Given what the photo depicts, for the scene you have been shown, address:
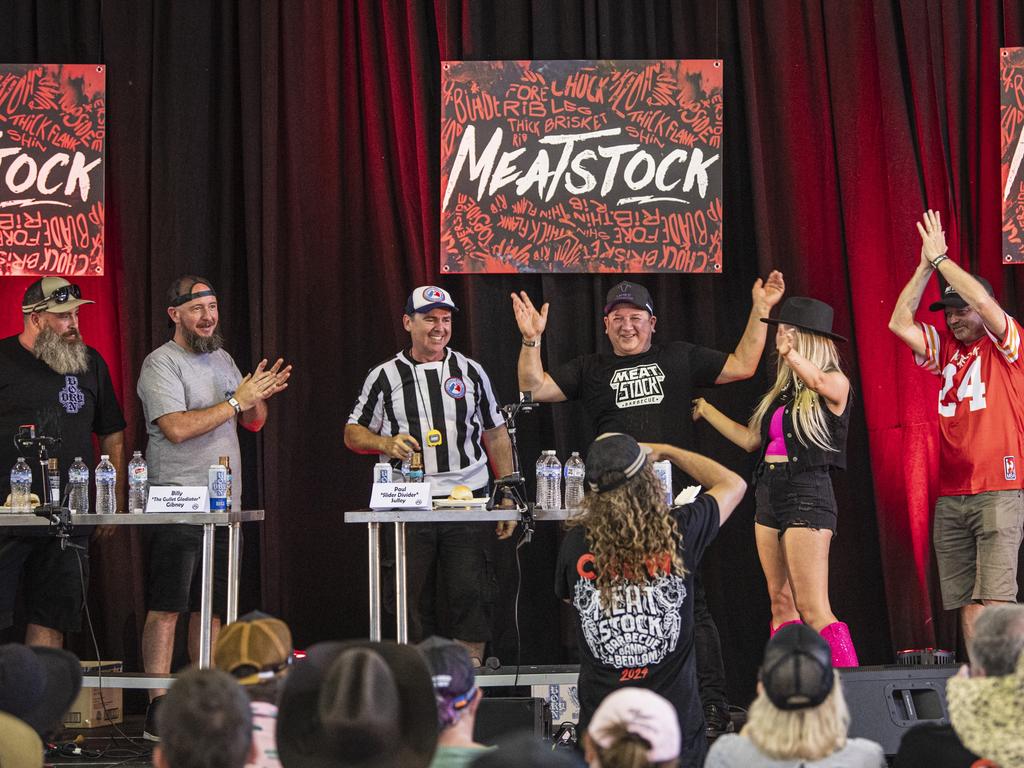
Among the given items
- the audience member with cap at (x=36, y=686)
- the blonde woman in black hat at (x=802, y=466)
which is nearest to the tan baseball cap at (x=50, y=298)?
the audience member with cap at (x=36, y=686)

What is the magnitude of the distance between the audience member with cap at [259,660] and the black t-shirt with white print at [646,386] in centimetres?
274

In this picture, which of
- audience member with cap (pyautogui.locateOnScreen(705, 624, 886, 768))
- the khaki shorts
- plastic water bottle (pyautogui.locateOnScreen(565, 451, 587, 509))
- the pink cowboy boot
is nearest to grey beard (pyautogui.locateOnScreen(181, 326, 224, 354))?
plastic water bottle (pyautogui.locateOnScreen(565, 451, 587, 509))

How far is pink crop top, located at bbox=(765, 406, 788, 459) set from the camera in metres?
4.97

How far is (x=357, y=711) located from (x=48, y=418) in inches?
138

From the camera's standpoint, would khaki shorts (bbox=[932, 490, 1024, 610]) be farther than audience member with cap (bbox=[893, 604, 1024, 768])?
Yes

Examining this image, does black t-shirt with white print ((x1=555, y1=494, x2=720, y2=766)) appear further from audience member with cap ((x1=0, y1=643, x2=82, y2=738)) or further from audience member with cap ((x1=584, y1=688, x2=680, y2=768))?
audience member with cap ((x1=0, y1=643, x2=82, y2=738))

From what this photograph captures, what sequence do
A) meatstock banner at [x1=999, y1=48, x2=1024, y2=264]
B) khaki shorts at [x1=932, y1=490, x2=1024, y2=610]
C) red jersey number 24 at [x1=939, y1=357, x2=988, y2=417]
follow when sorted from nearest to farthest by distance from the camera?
1. khaki shorts at [x1=932, y1=490, x2=1024, y2=610]
2. red jersey number 24 at [x1=939, y1=357, x2=988, y2=417]
3. meatstock banner at [x1=999, y1=48, x2=1024, y2=264]

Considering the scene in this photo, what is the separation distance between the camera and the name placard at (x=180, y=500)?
4.54m

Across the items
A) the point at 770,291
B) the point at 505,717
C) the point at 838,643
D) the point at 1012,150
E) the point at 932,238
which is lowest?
the point at 505,717

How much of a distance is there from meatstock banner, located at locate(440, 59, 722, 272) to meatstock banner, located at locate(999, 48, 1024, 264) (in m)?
1.38

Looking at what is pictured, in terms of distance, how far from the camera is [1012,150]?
18.7 feet

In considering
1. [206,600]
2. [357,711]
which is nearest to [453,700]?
[357,711]

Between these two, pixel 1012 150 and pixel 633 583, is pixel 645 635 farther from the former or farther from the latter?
pixel 1012 150

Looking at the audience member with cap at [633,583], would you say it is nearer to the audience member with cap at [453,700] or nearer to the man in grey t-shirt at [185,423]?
the audience member with cap at [453,700]
